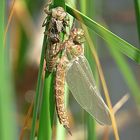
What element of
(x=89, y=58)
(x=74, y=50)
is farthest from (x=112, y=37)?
(x=74, y=50)

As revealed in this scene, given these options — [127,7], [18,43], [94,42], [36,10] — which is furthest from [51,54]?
[127,7]

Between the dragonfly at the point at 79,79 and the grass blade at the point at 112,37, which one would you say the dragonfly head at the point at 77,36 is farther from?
the grass blade at the point at 112,37

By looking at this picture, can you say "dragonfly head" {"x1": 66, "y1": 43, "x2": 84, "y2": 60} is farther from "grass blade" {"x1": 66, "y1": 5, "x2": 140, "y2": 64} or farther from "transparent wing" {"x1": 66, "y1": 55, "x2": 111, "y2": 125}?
"grass blade" {"x1": 66, "y1": 5, "x2": 140, "y2": 64}

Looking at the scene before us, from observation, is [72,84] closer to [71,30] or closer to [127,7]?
[71,30]

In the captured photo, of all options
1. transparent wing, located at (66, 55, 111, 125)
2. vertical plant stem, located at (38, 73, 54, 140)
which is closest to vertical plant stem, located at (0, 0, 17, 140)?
vertical plant stem, located at (38, 73, 54, 140)

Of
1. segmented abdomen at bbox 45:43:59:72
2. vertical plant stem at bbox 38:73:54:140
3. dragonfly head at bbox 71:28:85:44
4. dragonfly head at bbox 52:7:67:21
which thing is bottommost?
vertical plant stem at bbox 38:73:54:140

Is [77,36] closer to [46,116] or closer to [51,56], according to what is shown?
[51,56]

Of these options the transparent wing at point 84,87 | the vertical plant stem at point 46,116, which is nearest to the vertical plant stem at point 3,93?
the vertical plant stem at point 46,116
